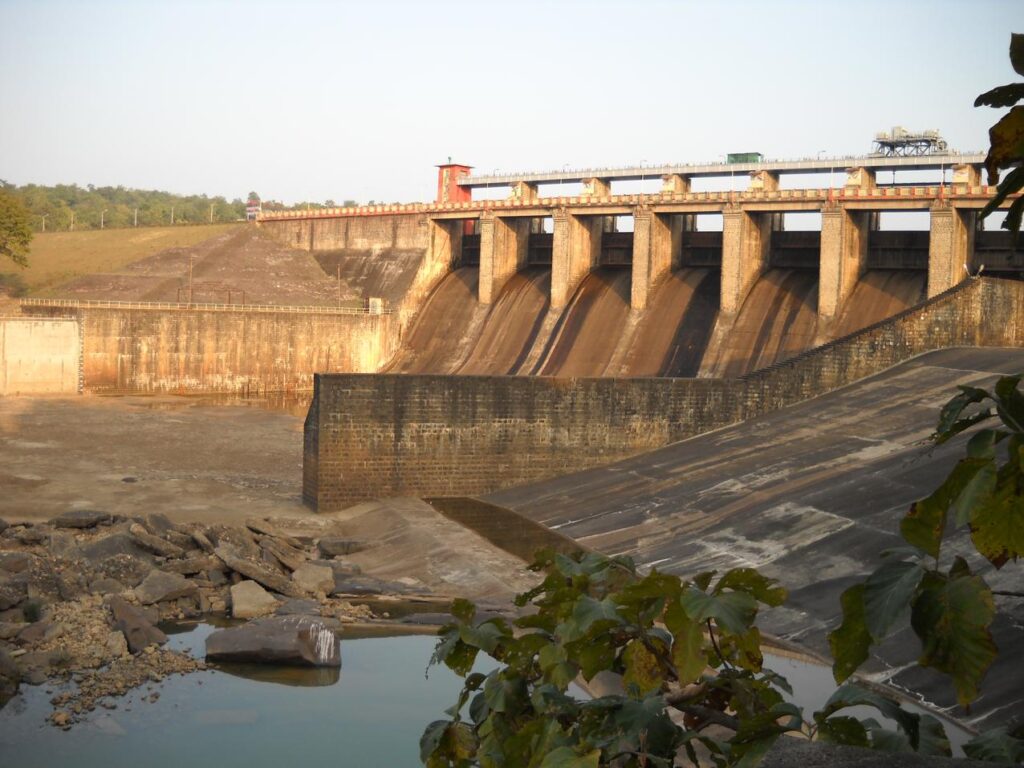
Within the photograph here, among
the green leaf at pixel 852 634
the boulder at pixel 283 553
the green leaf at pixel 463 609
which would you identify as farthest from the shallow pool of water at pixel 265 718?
the green leaf at pixel 852 634

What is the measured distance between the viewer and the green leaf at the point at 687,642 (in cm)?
470

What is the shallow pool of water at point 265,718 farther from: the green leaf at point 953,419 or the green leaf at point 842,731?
the green leaf at point 953,419

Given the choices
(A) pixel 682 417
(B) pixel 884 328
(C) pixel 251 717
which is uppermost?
(B) pixel 884 328

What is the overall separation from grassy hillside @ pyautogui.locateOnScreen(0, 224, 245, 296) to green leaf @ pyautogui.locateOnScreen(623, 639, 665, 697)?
61744 mm

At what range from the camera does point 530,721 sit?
5.35 metres

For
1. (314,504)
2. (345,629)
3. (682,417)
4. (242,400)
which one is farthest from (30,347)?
(345,629)

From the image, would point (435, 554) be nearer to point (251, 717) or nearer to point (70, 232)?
point (251, 717)

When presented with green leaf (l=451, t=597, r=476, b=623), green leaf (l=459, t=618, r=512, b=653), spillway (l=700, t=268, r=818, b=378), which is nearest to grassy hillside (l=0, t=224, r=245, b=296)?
spillway (l=700, t=268, r=818, b=378)

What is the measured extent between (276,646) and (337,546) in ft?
A: 24.1

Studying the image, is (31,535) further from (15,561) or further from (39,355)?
(39,355)

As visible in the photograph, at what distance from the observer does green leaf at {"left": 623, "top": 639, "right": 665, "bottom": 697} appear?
5.06 meters

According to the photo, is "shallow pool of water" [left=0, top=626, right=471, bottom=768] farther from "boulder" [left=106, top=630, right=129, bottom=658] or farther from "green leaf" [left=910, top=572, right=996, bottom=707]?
"green leaf" [left=910, top=572, right=996, bottom=707]

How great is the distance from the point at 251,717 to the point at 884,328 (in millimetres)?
21478

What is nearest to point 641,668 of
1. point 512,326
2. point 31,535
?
point 31,535
